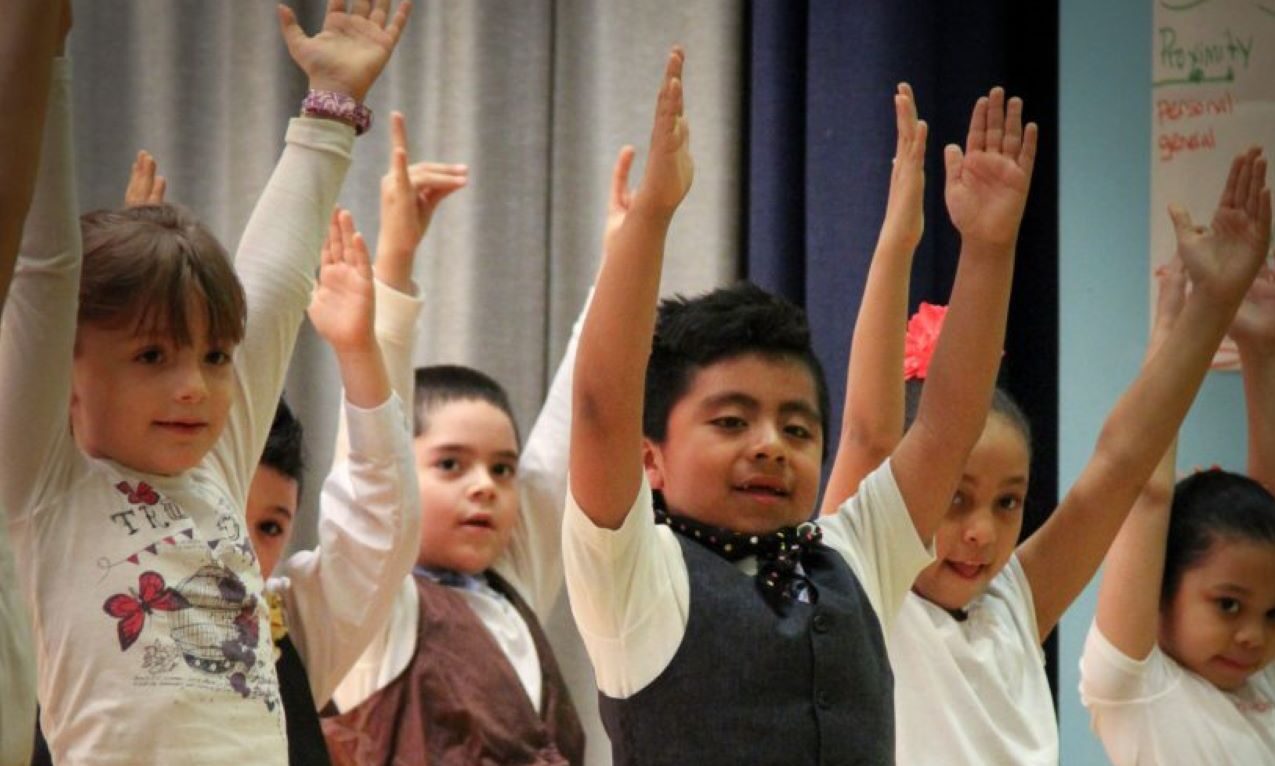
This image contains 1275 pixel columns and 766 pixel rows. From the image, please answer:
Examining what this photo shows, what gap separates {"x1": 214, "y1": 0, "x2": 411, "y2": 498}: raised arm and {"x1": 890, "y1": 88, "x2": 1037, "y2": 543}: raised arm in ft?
2.10

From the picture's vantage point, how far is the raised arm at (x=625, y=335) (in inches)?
60.2

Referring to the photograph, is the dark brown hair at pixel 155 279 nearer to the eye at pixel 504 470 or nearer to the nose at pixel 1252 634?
the eye at pixel 504 470

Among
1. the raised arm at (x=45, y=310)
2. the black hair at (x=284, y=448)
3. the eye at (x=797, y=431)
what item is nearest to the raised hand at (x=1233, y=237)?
the eye at (x=797, y=431)

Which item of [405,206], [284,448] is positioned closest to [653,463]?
[284,448]

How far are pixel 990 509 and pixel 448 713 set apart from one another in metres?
0.76

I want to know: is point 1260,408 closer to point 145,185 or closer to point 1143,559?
point 1143,559

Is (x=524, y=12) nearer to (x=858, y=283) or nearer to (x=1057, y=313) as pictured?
(x=858, y=283)

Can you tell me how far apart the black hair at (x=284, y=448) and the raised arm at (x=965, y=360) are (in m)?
0.79

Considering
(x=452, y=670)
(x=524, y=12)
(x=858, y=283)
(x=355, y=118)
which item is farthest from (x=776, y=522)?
(x=524, y=12)

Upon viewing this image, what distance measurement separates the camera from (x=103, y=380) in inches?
62.7

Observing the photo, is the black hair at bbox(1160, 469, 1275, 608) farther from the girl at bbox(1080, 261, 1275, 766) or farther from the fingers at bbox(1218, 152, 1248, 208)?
the fingers at bbox(1218, 152, 1248, 208)

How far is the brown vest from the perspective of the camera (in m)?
2.29

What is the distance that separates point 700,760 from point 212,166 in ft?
6.30

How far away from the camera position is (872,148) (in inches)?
117
